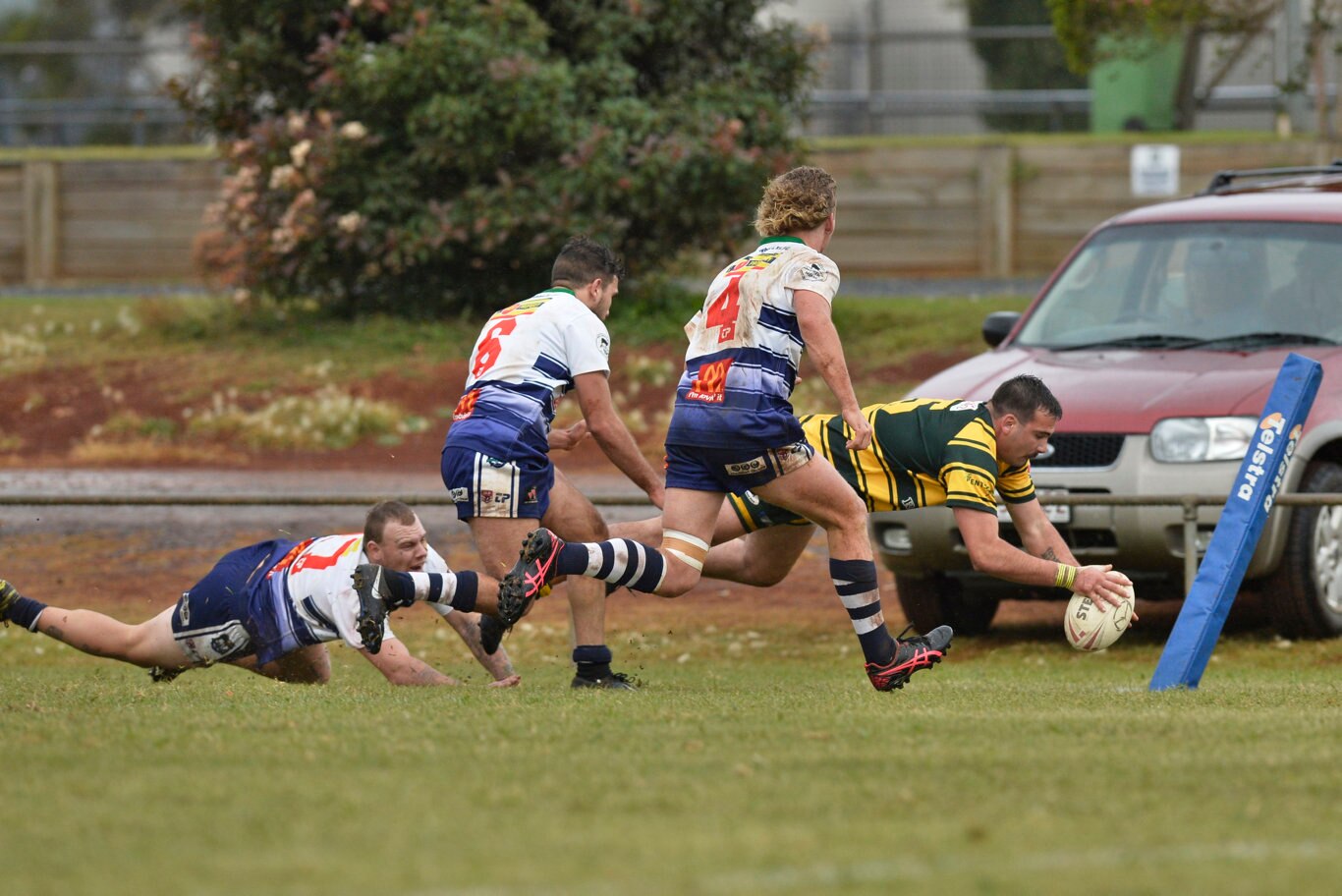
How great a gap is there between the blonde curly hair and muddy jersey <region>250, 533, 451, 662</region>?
190 cm

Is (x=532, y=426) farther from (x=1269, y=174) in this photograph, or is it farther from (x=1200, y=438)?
(x=1269, y=174)

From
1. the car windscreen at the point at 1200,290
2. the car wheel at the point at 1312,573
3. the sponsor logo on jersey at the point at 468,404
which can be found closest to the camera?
the sponsor logo on jersey at the point at 468,404

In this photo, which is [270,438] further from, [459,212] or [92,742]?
[92,742]

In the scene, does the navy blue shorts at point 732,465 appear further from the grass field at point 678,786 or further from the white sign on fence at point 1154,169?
the white sign on fence at point 1154,169

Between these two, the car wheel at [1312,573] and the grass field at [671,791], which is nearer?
the grass field at [671,791]

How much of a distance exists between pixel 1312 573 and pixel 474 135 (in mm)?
11013

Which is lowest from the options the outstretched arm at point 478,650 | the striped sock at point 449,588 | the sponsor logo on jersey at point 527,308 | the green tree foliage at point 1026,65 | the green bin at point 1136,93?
the outstretched arm at point 478,650

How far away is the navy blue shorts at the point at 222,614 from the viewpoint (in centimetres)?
782

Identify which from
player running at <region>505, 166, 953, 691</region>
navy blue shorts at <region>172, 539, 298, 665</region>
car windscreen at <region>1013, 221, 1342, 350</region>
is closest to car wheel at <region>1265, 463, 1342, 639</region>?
car windscreen at <region>1013, 221, 1342, 350</region>

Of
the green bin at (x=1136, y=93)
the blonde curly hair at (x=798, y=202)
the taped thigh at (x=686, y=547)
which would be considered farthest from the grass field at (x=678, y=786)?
the green bin at (x=1136, y=93)

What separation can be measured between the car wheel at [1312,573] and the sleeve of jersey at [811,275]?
3.60 m

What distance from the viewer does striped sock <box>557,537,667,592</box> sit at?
7.59 meters

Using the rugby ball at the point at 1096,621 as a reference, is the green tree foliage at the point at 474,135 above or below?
above

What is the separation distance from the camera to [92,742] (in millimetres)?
5871
